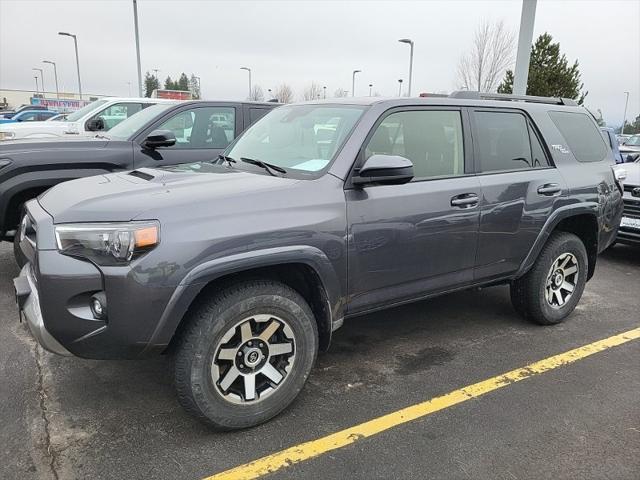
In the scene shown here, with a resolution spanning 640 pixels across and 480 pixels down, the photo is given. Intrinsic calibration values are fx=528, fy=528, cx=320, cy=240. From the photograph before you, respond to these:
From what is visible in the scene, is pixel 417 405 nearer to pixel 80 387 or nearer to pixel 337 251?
pixel 337 251

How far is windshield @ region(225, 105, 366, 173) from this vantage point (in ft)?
10.8

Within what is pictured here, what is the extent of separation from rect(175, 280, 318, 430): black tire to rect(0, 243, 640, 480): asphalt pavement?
14cm

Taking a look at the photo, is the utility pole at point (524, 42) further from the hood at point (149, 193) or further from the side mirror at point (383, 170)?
the hood at point (149, 193)

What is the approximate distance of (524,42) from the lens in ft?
33.3

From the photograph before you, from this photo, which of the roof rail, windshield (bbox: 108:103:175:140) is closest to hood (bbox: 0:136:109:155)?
windshield (bbox: 108:103:175:140)

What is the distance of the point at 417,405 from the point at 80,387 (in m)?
2.09

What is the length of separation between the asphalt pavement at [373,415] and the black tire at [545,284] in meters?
0.16

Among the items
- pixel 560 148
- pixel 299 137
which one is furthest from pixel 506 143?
pixel 299 137

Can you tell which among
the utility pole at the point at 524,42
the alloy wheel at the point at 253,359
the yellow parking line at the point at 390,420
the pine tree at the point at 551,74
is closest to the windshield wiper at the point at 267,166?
the alloy wheel at the point at 253,359

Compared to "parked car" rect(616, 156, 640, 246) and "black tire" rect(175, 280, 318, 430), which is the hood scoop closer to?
"black tire" rect(175, 280, 318, 430)

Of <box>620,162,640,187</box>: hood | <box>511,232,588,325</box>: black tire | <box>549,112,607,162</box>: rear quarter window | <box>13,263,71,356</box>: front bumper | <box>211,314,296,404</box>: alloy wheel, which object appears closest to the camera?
<box>13,263,71,356</box>: front bumper

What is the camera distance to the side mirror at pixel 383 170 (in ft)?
9.76

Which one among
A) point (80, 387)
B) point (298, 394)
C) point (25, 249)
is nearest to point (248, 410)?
point (298, 394)

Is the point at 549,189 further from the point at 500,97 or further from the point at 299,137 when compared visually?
the point at 299,137
